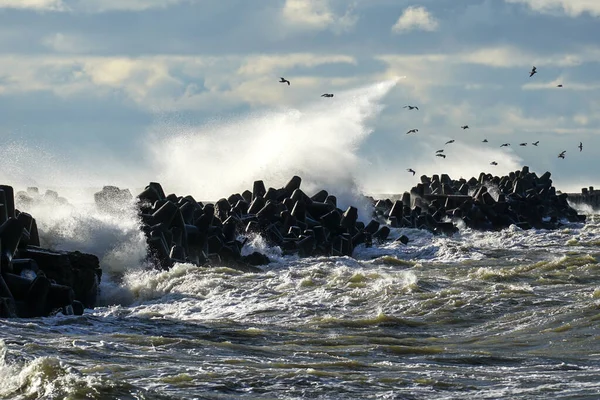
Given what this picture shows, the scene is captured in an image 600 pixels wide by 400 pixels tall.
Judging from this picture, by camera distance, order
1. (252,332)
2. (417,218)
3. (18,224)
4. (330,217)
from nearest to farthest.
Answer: (252,332) → (18,224) → (330,217) → (417,218)

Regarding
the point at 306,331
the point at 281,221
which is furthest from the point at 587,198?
the point at 306,331

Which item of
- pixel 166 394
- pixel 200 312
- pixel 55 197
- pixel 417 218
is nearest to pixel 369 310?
pixel 200 312

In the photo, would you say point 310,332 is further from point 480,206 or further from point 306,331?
point 480,206

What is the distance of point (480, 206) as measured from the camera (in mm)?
44594

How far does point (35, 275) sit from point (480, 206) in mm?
28914

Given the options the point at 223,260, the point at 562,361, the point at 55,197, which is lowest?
the point at 562,361

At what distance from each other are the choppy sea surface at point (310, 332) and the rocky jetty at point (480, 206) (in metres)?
12.7

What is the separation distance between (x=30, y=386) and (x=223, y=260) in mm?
14511

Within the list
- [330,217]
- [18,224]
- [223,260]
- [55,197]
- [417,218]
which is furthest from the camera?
[417,218]

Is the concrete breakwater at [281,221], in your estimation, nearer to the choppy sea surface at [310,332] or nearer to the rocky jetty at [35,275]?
the choppy sea surface at [310,332]

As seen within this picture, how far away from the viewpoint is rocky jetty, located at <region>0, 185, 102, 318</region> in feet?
55.7

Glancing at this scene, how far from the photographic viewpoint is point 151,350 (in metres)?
13.9

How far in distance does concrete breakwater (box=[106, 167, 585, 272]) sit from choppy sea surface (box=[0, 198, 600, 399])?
0.75 metres

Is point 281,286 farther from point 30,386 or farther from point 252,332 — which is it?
point 30,386
